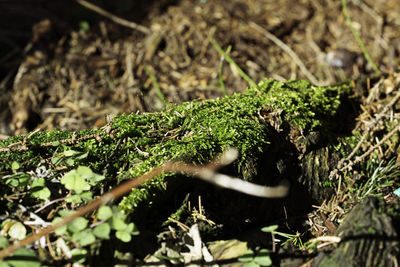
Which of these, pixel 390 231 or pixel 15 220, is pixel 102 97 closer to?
pixel 15 220

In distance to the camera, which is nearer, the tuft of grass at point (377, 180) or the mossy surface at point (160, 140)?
the mossy surface at point (160, 140)

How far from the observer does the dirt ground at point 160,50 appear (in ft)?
14.6

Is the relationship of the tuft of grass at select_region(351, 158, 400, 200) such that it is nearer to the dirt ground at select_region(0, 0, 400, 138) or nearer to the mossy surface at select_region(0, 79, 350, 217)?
the mossy surface at select_region(0, 79, 350, 217)

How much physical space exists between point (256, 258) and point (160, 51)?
13.0ft

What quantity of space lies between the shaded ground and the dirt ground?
15 mm

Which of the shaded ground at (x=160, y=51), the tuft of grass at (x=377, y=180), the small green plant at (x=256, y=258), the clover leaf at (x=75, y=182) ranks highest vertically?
the shaded ground at (x=160, y=51)

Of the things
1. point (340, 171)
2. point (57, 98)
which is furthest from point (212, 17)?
point (340, 171)

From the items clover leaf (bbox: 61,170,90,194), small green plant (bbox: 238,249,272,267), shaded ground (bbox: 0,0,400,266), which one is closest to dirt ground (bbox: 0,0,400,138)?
shaded ground (bbox: 0,0,400,266)

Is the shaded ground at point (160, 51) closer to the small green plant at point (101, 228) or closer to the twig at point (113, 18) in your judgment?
the twig at point (113, 18)

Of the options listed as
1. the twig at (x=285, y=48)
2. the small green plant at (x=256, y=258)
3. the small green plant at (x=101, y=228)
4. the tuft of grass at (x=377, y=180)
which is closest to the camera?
the small green plant at (x=101, y=228)

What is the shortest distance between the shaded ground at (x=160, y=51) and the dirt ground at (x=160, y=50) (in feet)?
0.05

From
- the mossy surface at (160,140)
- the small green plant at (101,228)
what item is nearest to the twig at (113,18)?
the mossy surface at (160,140)

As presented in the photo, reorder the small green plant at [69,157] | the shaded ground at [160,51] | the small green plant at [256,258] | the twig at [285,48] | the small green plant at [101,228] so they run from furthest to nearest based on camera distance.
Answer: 1. the twig at [285,48]
2. the shaded ground at [160,51]
3. the small green plant at [69,157]
4. the small green plant at [256,258]
5. the small green plant at [101,228]

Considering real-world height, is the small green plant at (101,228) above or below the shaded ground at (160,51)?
below
